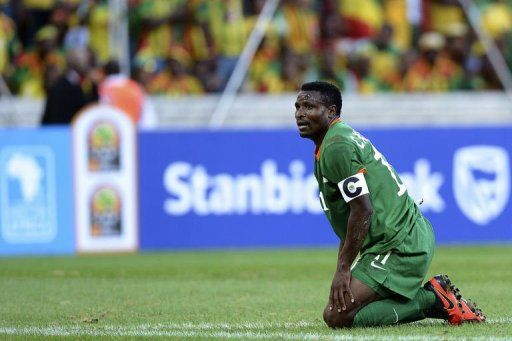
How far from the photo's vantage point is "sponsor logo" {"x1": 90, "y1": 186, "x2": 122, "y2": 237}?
16.2 m

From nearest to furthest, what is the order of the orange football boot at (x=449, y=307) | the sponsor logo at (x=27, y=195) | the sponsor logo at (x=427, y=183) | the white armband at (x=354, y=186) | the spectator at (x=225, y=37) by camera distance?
the white armband at (x=354, y=186), the orange football boot at (x=449, y=307), the sponsor logo at (x=27, y=195), the sponsor logo at (x=427, y=183), the spectator at (x=225, y=37)

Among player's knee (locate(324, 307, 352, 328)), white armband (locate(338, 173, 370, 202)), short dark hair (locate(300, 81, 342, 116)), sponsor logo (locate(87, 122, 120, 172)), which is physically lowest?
player's knee (locate(324, 307, 352, 328))

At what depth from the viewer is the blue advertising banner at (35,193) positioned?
15898mm

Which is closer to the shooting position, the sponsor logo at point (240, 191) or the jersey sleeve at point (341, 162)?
the jersey sleeve at point (341, 162)

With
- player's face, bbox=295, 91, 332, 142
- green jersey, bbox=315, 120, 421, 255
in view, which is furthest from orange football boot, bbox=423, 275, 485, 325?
player's face, bbox=295, 91, 332, 142

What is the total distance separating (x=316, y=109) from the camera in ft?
25.5

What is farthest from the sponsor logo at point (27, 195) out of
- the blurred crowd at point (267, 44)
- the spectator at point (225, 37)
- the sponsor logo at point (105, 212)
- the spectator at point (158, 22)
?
the spectator at point (225, 37)

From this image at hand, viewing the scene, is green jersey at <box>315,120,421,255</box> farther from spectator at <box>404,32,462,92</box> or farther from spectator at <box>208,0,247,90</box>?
spectator at <box>404,32,462,92</box>

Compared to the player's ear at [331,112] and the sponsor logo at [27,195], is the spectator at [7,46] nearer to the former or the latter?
the sponsor logo at [27,195]

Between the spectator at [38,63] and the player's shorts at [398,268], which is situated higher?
the spectator at [38,63]

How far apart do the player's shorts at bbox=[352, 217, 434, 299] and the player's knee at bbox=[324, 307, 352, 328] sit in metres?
0.25

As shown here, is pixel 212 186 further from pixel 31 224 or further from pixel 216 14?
pixel 216 14

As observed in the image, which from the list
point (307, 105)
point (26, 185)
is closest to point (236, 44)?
point (26, 185)

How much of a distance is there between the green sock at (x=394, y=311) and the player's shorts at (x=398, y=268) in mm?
76
